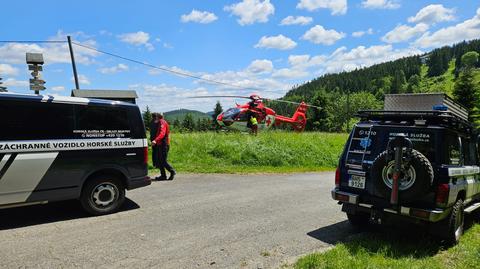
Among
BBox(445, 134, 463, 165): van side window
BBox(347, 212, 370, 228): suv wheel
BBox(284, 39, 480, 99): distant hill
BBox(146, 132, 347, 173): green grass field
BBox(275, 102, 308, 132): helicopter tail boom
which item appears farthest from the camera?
BBox(284, 39, 480, 99): distant hill

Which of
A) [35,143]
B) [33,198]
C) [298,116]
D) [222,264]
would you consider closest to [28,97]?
[35,143]

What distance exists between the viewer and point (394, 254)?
5.12 meters

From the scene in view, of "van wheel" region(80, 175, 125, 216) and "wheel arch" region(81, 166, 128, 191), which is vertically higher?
"wheel arch" region(81, 166, 128, 191)

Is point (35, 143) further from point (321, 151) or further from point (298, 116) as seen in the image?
point (298, 116)

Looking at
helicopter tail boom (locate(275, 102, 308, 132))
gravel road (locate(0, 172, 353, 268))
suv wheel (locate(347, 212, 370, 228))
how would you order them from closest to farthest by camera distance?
gravel road (locate(0, 172, 353, 268)), suv wheel (locate(347, 212, 370, 228)), helicopter tail boom (locate(275, 102, 308, 132))

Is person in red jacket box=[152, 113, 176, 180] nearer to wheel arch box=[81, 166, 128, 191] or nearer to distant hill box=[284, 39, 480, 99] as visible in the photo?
wheel arch box=[81, 166, 128, 191]

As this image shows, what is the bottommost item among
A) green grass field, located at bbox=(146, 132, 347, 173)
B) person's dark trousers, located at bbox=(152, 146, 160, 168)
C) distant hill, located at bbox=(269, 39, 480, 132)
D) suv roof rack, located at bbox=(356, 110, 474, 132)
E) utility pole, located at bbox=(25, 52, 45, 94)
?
green grass field, located at bbox=(146, 132, 347, 173)

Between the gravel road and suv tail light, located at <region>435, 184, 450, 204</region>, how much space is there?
64.8 inches

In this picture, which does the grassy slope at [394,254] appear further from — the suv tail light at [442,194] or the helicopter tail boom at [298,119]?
the helicopter tail boom at [298,119]

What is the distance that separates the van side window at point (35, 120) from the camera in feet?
19.2

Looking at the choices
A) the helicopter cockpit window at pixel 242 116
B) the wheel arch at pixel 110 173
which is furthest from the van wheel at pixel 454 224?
the helicopter cockpit window at pixel 242 116

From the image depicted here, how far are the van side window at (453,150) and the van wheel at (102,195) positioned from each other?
588cm

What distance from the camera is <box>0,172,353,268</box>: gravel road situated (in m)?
4.78

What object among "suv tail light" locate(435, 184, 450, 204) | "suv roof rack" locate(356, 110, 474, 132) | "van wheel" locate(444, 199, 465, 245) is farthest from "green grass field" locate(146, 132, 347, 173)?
"suv tail light" locate(435, 184, 450, 204)
